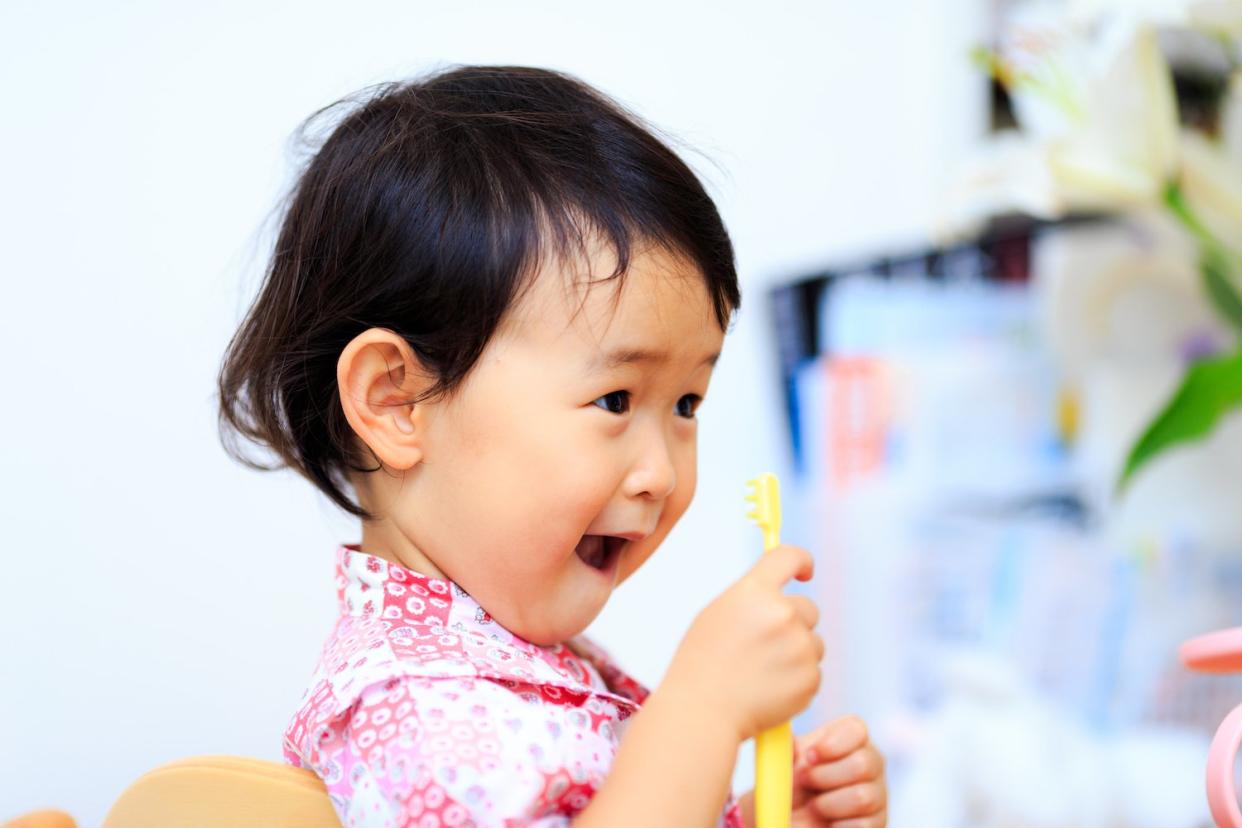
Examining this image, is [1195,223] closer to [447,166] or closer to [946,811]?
[946,811]

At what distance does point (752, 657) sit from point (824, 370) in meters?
0.71

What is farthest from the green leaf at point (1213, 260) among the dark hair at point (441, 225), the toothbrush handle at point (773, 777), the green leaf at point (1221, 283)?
the toothbrush handle at point (773, 777)

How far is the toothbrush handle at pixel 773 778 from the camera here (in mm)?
483

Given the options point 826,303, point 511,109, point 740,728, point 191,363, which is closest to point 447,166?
point 511,109

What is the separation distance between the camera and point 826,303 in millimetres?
1194

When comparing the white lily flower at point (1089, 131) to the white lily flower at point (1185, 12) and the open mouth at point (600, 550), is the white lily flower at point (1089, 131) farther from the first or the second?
the open mouth at point (600, 550)

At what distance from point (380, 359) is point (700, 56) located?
2.44ft

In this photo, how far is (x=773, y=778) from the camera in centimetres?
49

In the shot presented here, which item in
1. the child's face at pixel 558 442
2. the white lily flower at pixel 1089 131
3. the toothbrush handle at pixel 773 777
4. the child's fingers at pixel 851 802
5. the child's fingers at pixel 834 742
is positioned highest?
the white lily flower at pixel 1089 131

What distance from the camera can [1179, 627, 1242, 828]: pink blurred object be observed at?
47 centimetres

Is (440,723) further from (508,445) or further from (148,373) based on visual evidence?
(148,373)

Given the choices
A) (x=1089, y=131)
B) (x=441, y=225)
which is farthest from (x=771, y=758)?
(x=1089, y=131)

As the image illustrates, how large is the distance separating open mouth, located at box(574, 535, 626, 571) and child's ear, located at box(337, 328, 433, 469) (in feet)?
0.30

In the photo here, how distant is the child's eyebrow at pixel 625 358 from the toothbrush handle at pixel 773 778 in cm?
17
